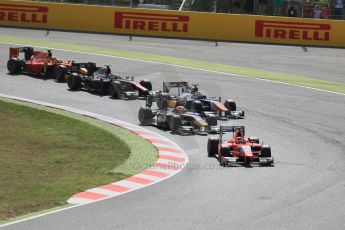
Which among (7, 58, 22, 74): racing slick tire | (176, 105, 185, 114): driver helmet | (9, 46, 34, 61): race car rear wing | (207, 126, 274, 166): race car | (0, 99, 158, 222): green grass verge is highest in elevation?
(9, 46, 34, 61): race car rear wing

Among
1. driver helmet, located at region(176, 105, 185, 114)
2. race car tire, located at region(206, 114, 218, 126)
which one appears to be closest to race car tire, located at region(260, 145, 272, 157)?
race car tire, located at region(206, 114, 218, 126)

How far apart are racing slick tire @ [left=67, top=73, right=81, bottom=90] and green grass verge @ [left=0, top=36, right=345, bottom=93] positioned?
7.62 metres

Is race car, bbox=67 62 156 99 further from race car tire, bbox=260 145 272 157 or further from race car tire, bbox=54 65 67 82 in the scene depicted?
race car tire, bbox=260 145 272 157

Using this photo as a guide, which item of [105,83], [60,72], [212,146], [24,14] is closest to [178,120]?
[212,146]

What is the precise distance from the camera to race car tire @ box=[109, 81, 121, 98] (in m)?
24.0

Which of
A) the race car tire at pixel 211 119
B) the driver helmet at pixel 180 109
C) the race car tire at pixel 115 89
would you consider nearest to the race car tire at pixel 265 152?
the race car tire at pixel 211 119

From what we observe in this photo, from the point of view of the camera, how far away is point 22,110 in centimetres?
2248

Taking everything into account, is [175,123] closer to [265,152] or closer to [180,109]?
[180,109]

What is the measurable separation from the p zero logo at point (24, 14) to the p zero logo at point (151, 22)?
3.76m

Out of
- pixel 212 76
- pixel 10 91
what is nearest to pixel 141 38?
pixel 212 76

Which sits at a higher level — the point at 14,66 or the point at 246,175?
the point at 14,66

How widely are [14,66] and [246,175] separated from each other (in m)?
14.4

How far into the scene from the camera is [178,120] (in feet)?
63.9

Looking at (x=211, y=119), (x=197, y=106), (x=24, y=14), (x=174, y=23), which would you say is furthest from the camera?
(x=24, y=14)
